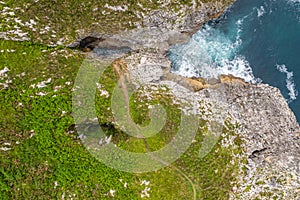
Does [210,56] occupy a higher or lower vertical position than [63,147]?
higher

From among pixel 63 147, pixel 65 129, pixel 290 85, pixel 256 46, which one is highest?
pixel 256 46

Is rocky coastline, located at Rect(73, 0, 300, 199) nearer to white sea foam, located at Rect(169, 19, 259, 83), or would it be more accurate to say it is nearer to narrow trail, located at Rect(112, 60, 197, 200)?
narrow trail, located at Rect(112, 60, 197, 200)

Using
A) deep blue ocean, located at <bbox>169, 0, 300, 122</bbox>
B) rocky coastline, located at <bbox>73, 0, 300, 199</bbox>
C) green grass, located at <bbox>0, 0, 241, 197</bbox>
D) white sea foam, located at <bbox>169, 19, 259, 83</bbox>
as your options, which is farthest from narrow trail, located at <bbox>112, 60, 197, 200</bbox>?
deep blue ocean, located at <bbox>169, 0, 300, 122</bbox>

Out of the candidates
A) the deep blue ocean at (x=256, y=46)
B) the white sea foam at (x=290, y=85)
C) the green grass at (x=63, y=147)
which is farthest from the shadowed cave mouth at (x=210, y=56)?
the green grass at (x=63, y=147)

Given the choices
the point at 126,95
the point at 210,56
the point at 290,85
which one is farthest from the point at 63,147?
the point at 290,85

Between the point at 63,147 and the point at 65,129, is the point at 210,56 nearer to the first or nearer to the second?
the point at 65,129

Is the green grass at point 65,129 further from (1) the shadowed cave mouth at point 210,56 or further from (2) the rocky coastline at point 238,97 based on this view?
(1) the shadowed cave mouth at point 210,56

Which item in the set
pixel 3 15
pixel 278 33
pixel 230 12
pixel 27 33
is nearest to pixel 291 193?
pixel 278 33

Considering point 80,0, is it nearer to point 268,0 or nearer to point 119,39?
point 119,39
